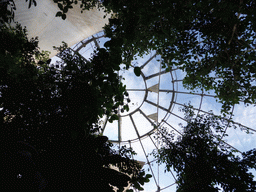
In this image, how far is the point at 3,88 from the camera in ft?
15.8

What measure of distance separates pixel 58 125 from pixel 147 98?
1163cm

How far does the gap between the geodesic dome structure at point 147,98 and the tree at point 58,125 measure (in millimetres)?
2935

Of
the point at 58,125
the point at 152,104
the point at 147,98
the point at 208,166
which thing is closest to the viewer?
the point at 58,125

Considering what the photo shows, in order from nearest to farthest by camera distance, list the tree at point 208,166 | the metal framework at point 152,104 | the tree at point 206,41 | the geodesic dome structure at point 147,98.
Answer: the tree at point 206,41 → the tree at point 208,166 → the geodesic dome structure at point 147,98 → the metal framework at point 152,104

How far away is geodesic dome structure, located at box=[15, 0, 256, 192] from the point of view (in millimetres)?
8406

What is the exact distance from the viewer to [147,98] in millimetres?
14492

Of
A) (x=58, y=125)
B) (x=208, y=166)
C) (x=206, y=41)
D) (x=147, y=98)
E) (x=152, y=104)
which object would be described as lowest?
(x=208, y=166)

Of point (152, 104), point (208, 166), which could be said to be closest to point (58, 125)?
point (208, 166)

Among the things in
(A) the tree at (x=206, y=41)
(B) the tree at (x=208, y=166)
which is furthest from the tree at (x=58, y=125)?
(B) the tree at (x=208, y=166)

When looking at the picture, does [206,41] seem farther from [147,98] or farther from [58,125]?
[147,98]

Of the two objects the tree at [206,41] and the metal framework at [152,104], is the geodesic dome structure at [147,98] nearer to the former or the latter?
the metal framework at [152,104]

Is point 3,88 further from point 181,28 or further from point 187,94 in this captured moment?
point 187,94

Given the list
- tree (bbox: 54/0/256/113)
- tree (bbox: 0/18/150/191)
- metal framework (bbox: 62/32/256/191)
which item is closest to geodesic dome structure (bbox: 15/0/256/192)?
metal framework (bbox: 62/32/256/191)

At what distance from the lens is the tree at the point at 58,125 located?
183 cm
